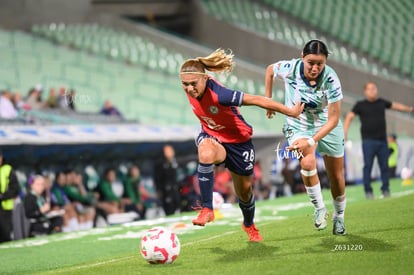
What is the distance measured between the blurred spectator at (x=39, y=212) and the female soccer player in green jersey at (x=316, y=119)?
7.12m

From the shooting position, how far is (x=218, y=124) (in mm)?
9648

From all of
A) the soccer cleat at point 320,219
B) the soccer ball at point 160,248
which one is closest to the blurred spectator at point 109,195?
the soccer cleat at point 320,219

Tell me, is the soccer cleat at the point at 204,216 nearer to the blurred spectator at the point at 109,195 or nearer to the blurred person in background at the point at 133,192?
the blurred spectator at the point at 109,195

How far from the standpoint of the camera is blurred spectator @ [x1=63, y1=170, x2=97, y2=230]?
18500 mm

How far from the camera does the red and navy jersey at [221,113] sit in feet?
30.0

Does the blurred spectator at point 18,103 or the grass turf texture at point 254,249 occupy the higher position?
the blurred spectator at point 18,103

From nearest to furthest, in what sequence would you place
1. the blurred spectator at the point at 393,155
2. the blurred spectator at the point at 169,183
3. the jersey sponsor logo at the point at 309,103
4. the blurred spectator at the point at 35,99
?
the jersey sponsor logo at the point at 309,103 < the blurred spectator at the point at 169,183 < the blurred spectator at the point at 35,99 < the blurred spectator at the point at 393,155

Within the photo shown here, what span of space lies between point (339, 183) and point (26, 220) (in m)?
7.56

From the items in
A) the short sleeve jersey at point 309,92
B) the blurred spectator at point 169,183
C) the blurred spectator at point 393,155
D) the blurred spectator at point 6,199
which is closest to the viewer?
the short sleeve jersey at point 309,92

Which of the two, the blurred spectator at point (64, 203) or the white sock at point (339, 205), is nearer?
the white sock at point (339, 205)

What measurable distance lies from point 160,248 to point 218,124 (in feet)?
5.19

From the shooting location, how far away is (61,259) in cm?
1181

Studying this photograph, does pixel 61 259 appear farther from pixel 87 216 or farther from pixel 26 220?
pixel 87 216

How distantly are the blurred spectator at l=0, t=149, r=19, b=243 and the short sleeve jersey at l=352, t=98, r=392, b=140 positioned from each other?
6.33 m
